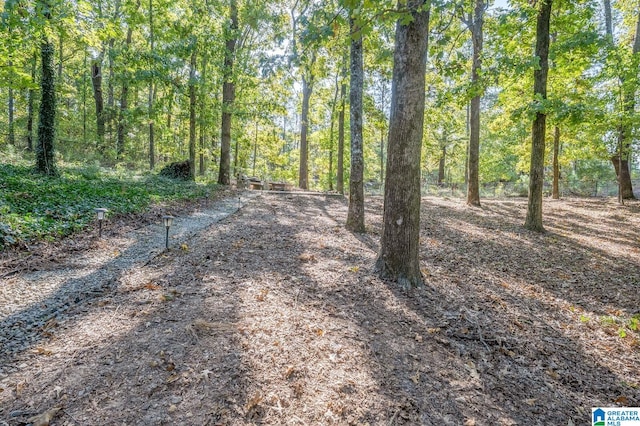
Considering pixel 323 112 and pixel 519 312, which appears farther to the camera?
pixel 323 112

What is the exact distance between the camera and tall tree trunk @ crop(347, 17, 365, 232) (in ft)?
21.4

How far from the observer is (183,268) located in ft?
14.7

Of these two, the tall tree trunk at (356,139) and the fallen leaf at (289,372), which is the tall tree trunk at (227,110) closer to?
the tall tree trunk at (356,139)

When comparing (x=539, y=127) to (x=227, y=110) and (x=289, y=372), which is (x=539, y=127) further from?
(x=227, y=110)

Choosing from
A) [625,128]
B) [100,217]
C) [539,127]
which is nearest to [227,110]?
[100,217]

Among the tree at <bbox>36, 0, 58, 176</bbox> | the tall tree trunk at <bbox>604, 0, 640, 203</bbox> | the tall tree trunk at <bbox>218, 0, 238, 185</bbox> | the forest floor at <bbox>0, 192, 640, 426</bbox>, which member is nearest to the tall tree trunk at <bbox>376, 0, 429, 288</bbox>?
the forest floor at <bbox>0, 192, 640, 426</bbox>

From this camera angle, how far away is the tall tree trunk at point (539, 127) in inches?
291

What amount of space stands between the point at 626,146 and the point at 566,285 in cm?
1321

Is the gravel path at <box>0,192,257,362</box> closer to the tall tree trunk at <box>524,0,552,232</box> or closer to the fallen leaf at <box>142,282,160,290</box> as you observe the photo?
the fallen leaf at <box>142,282,160,290</box>

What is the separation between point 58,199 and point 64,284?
3.66 metres

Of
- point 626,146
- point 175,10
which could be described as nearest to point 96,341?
point 175,10

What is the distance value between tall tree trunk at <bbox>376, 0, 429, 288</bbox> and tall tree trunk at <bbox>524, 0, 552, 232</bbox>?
4957 millimetres

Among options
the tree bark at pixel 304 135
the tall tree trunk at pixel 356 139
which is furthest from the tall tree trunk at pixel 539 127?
the tree bark at pixel 304 135

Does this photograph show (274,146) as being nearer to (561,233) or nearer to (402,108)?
(561,233)
